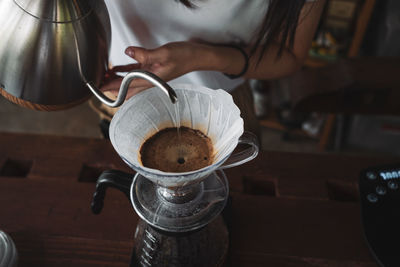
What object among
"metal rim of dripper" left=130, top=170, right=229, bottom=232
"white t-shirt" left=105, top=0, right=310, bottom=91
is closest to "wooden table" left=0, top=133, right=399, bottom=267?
"metal rim of dripper" left=130, top=170, right=229, bottom=232

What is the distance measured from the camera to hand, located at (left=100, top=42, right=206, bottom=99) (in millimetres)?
673

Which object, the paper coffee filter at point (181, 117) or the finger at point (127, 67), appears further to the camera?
the finger at point (127, 67)

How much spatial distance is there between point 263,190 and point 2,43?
A: 1.78 feet

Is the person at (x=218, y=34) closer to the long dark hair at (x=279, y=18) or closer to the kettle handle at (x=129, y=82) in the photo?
the long dark hair at (x=279, y=18)

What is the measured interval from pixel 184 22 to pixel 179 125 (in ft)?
1.18

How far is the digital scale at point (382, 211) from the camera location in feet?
2.19

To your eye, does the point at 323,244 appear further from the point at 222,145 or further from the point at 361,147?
the point at 361,147

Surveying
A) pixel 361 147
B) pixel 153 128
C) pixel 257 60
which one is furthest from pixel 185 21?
pixel 361 147

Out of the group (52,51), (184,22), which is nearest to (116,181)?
(52,51)

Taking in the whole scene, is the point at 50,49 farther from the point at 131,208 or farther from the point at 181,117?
the point at 131,208

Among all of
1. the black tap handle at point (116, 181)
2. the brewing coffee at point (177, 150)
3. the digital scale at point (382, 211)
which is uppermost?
the brewing coffee at point (177, 150)

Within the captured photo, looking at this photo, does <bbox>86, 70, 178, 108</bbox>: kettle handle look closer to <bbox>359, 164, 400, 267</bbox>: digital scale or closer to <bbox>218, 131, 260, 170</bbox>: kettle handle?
<bbox>218, 131, 260, 170</bbox>: kettle handle

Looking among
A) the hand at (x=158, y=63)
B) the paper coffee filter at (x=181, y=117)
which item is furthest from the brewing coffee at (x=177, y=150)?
the hand at (x=158, y=63)

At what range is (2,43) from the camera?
0.56 m
